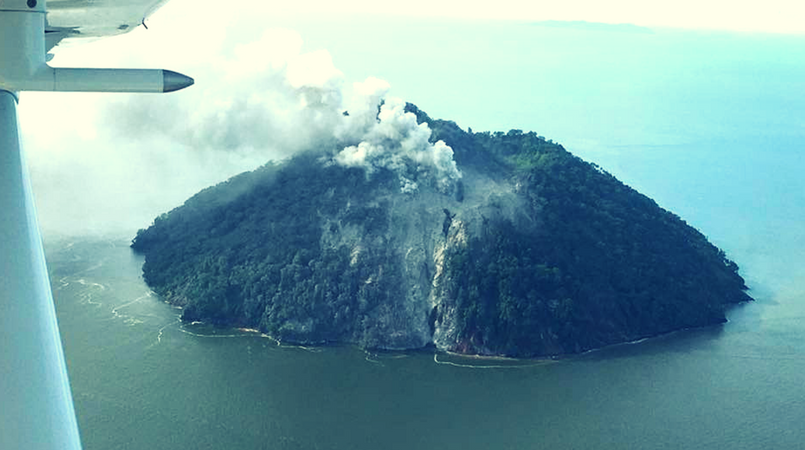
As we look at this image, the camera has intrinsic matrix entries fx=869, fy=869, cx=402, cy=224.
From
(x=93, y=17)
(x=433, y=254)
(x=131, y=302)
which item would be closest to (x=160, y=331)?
(x=131, y=302)

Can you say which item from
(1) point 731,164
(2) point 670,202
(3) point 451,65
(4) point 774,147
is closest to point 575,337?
(2) point 670,202

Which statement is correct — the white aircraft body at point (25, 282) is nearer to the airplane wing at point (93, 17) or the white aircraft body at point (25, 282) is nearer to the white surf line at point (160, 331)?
the airplane wing at point (93, 17)

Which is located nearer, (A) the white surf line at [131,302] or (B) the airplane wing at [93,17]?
(B) the airplane wing at [93,17]

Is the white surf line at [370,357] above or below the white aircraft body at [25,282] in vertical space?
below

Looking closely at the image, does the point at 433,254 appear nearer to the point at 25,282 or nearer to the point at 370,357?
the point at 370,357

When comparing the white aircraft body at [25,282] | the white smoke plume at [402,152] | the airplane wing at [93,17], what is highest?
the white smoke plume at [402,152]

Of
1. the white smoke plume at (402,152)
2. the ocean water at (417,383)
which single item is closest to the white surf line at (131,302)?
the ocean water at (417,383)

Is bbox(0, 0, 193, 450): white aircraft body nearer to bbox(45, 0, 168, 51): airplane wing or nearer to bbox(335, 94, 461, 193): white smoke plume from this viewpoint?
bbox(45, 0, 168, 51): airplane wing
